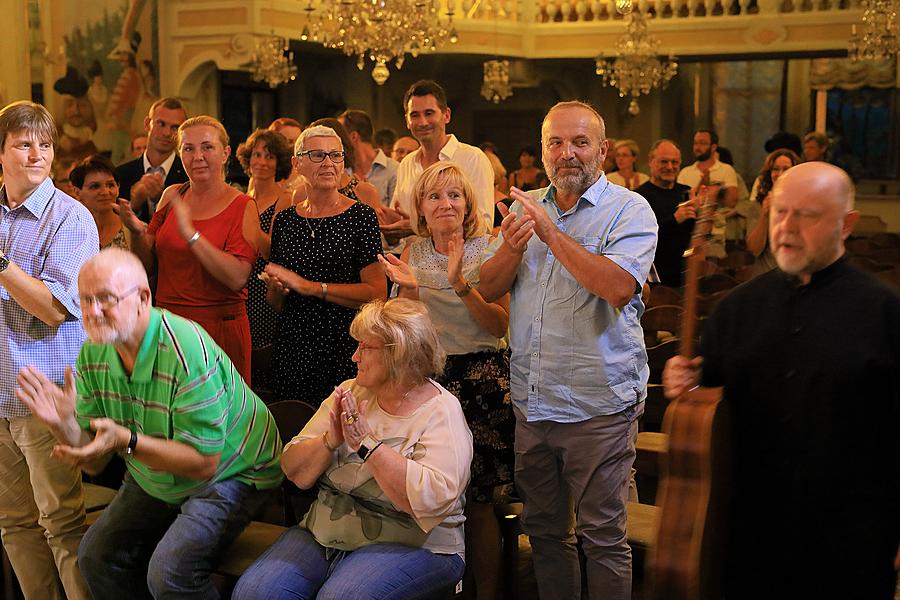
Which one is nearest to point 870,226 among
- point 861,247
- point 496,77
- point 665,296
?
point 861,247

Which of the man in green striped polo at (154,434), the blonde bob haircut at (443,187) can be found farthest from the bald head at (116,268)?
the blonde bob haircut at (443,187)

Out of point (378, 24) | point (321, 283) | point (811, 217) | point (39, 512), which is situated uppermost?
point (378, 24)

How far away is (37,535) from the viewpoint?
3682 mm

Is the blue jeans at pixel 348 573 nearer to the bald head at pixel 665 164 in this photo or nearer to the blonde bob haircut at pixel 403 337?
the blonde bob haircut at pixel 403 337

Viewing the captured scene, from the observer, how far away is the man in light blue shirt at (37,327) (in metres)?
3.53

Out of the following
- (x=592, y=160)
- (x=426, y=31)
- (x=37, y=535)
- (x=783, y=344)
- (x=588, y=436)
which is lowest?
(x=37, y=535)

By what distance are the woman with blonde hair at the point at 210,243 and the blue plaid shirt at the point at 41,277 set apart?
1.60 feet

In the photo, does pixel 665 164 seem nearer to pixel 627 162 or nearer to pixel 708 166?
pixel 708 166

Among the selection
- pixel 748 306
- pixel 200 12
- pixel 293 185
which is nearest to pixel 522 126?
pixel 200 12

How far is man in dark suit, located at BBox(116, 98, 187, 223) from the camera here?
16.4 feet

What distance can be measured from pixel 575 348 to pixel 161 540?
1.34 m

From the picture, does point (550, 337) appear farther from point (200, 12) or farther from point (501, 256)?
point (200, 12)

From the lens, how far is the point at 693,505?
2.50 metres

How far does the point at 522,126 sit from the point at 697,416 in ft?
44.0
